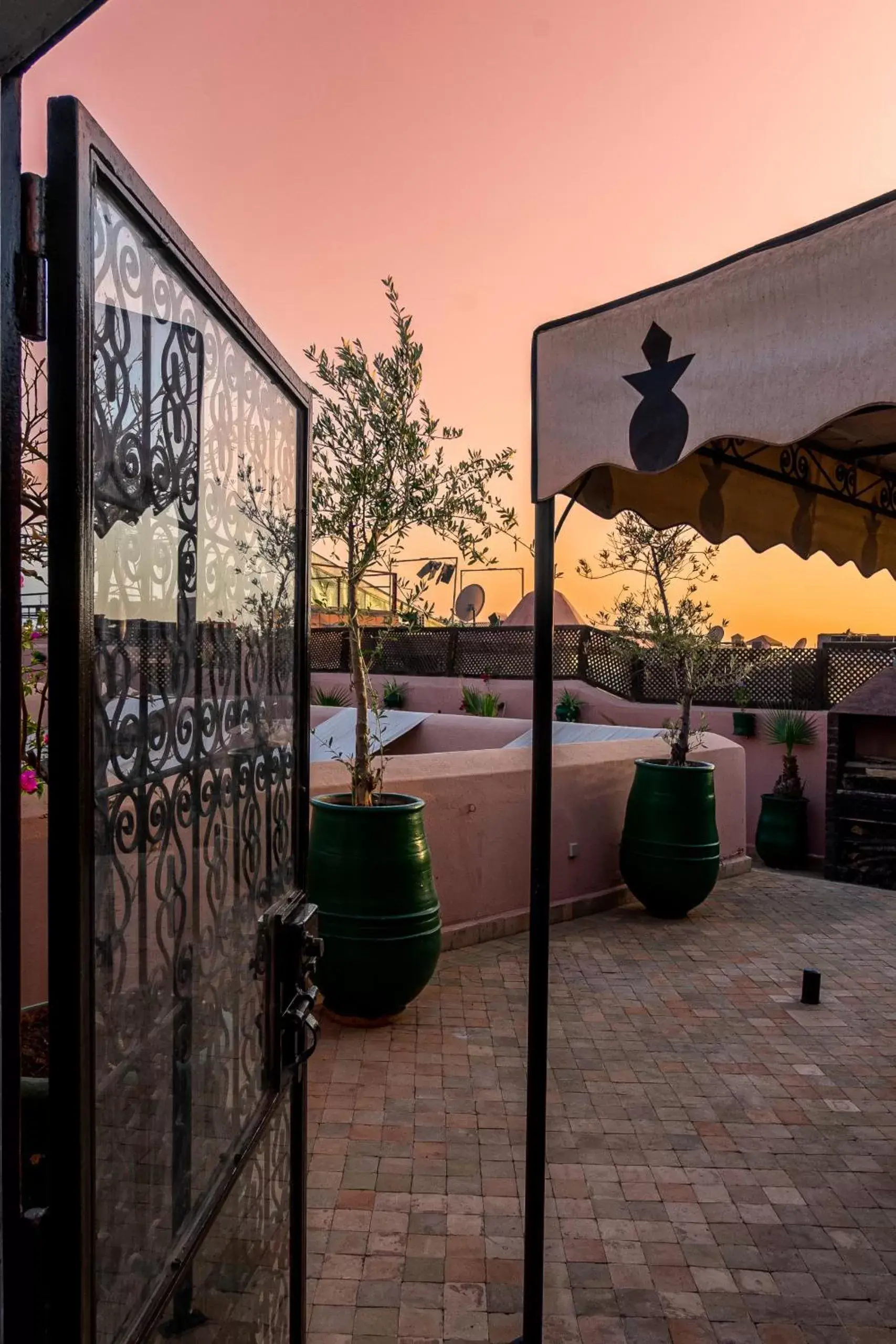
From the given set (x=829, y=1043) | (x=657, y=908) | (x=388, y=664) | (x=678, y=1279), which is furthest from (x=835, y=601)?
(x=678, y=1279)

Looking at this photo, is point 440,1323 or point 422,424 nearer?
point 440,1323

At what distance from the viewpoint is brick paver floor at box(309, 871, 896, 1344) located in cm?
247

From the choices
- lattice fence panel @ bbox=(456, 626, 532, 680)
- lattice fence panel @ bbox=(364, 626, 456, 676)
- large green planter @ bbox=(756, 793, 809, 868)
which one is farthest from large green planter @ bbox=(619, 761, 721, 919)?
lattice fence panel @ bbox=(364, 626, 456, 676)

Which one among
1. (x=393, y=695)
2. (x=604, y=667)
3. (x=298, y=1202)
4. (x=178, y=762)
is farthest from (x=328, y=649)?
(x=178, y=762)

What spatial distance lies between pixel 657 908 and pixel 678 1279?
12.9 ft

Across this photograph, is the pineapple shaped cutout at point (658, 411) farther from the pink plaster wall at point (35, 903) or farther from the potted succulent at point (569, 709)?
the potted succulent at point (569, 709)

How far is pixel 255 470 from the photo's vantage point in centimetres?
169

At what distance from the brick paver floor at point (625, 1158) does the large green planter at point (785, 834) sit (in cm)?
402

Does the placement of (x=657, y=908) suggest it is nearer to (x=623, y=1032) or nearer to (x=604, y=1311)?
(x=623, y=1032)

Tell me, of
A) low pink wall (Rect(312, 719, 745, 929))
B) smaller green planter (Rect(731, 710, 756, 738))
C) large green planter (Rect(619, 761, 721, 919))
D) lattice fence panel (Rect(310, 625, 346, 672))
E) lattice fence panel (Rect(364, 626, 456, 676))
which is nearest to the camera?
low pink wall (Rect(312, 719, 745, 929))

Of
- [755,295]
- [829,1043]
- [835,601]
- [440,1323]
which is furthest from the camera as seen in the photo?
[835,601]

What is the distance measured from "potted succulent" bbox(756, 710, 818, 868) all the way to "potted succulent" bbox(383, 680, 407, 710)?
7133 mm

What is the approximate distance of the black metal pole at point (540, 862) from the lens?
8.25ft

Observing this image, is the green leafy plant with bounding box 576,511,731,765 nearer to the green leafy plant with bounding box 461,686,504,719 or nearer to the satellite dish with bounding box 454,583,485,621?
the green leafy plant with bounding box 461,686,504,719
